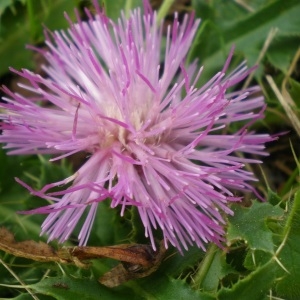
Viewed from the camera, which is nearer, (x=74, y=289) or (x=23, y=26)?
(x=74, y=289)

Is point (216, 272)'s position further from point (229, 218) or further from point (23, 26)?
point (23, 26)

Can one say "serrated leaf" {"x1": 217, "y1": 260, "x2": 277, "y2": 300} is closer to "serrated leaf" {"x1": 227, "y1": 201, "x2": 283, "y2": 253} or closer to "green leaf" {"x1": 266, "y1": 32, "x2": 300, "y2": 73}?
"serrated leaf" {"x1": 227, "y1": 201, "x2": 283, "y2": 253}

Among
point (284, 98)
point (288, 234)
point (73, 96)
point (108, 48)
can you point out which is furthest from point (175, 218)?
point (284, 98)

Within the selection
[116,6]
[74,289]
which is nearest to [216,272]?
[74,289]

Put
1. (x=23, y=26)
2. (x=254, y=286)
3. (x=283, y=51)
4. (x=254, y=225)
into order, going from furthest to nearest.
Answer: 1. (x=23, y=26)
2. (x=283, y=51)
3. (x=254, y=225)
4. (x=254, y=286)

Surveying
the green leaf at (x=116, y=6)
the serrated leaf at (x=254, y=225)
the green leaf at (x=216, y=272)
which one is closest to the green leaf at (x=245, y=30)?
the green leaf at (x=116, y=6)

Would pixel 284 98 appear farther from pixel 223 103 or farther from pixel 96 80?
pixel 96 80

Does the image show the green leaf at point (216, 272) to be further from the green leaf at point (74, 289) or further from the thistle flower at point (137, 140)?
the green leaf at point (74, 289)

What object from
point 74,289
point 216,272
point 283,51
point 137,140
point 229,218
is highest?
point 283,51
